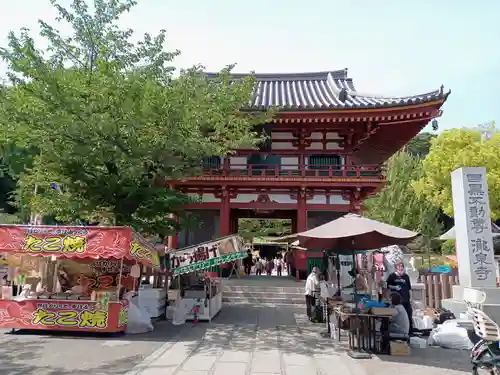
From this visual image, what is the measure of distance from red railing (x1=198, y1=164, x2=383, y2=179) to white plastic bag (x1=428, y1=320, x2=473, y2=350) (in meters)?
9.49

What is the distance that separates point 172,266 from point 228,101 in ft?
15.8

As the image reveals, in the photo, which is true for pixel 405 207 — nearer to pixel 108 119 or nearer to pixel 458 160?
pixel 458 160

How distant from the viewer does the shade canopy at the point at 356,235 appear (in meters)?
7.52

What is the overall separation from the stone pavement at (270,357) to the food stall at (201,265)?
3.14 ft

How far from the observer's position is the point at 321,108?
54.4 ft

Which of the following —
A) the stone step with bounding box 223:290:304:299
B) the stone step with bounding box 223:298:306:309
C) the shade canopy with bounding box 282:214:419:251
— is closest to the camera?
the shade canopy with bounding box 282:214:419:251

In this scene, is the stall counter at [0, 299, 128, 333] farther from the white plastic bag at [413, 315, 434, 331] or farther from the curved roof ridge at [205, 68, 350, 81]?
the curved roof ridge at [205, 68, 350, 81]

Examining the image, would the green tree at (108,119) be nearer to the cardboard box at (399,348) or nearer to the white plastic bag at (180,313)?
the white plastic bag at (180,313)

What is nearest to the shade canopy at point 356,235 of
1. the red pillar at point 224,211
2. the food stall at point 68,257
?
the food stall at point 68,257

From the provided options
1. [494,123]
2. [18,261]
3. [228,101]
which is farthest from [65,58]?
[494,123]

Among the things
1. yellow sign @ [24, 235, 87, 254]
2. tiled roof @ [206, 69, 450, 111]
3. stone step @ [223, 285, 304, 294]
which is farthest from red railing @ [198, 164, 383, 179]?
yellow sign @ [24, 235, 87, 254]

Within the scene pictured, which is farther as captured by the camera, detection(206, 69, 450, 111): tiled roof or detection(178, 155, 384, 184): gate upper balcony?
detection(178, 155, 384, 184): gate upper balcony

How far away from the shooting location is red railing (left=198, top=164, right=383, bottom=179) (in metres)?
17.1

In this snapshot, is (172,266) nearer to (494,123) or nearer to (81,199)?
(81,199)
